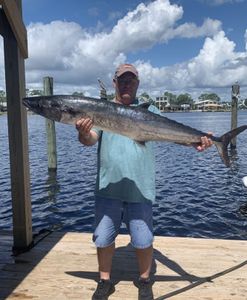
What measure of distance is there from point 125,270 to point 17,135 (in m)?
2.10

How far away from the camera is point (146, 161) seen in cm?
412

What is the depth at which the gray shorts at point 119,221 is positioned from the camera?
410 cm

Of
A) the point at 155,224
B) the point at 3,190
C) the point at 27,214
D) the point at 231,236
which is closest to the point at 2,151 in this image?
the point at 3,190

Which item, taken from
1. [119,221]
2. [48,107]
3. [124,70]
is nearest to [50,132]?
[119,221]

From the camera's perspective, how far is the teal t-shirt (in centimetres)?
407

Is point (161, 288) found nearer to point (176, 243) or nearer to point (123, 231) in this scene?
point (176, 243)

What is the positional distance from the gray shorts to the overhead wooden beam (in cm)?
231

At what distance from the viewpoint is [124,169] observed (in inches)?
160

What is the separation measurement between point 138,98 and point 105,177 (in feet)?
2.90

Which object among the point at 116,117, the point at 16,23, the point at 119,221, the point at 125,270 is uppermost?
the point at 16,23

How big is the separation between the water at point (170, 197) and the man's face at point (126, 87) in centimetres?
374

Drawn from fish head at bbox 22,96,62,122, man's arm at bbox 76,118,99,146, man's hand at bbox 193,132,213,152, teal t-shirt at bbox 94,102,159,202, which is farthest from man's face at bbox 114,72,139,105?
man's hand at bbox 193,132,213,152

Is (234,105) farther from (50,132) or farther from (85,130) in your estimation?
(85,130)

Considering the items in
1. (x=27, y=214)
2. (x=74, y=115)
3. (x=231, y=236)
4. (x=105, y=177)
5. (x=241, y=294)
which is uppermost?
(x=74, y=115)
